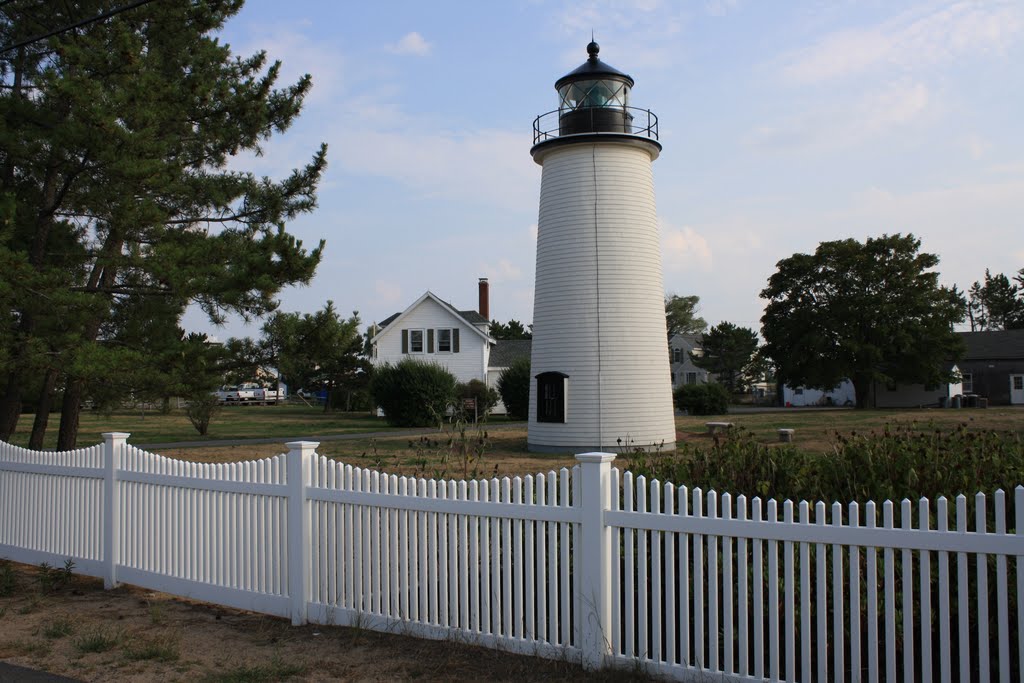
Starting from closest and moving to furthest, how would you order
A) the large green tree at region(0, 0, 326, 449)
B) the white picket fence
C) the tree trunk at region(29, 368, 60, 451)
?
the white picket fence, the large green tree at region(0, 0, 326, 449), the tree trunk at region(29, 368, 60, 451)

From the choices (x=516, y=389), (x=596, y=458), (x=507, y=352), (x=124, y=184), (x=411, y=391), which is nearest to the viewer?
(x=596, y=458)

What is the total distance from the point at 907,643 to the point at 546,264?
678 inches

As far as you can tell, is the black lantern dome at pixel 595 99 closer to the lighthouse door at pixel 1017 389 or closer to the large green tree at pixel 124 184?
the large green tree at pixel 124 184

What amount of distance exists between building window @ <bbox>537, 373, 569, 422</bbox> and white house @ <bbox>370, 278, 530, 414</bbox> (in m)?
21.1

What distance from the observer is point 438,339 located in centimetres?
4288

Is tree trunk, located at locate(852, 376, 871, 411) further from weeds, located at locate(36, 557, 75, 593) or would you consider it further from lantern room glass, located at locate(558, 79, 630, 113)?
weeds, located at locate(36, 557, 75, 593)

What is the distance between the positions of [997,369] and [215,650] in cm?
5809

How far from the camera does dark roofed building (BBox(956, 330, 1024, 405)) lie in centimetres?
5247

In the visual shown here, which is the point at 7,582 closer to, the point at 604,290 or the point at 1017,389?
the point at 604,290

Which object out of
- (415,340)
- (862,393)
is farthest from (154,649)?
(862,393)

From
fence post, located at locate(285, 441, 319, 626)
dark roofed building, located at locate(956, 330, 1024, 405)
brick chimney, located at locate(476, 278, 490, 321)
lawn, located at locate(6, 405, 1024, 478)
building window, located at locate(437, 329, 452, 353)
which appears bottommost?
lawn, located at locate(6, 405, 1024, 478)

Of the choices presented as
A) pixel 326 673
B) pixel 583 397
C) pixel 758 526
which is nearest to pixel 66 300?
pixel 326 673

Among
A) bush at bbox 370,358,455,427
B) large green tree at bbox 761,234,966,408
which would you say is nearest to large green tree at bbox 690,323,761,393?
large green tree at bbox 761,234,966,408

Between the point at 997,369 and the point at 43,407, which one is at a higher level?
the point at 997,369
